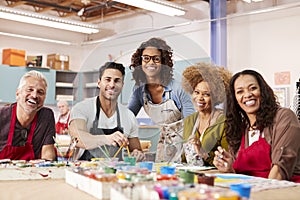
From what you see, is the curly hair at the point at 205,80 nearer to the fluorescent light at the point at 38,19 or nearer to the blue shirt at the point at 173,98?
the blue shirt at the point at 173,98

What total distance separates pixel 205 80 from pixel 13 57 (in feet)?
17.2

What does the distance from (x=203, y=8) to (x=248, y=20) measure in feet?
3.11

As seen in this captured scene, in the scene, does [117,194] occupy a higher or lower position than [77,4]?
lower

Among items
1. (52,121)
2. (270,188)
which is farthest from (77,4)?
(270,188)

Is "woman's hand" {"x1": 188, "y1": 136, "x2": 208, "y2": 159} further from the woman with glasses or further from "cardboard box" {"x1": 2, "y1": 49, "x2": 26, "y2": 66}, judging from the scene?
"cardboard box" {"x1": 2, "y1": 49, "x2": 26, "y2": 66}

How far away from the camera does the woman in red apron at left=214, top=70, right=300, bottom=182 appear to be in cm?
175

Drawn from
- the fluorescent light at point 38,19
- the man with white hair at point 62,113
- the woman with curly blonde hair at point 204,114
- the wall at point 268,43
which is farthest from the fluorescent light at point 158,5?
the woman with curly blonde hair at point 204,114

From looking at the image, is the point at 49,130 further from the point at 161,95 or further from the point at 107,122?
the point at 161,95

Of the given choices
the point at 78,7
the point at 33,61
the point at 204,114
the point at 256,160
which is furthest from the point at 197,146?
the point at 78,7

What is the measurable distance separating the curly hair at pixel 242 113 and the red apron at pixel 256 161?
11 centimetres

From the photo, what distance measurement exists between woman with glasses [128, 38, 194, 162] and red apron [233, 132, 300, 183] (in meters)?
0.29

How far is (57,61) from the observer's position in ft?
23.0

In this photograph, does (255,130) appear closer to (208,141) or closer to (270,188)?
(208,141)

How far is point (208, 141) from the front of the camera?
6.44ft
